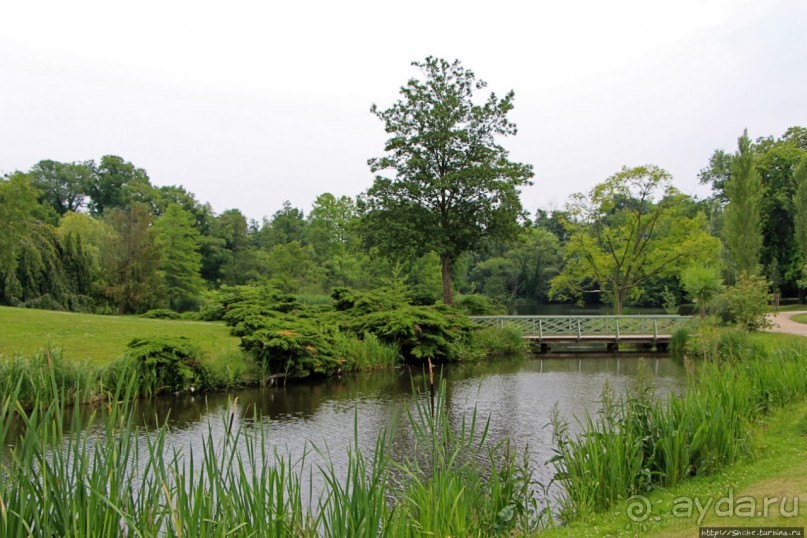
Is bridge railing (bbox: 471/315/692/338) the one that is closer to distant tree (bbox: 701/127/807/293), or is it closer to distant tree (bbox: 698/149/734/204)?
distant tree (bbox: 701/127/807/293)

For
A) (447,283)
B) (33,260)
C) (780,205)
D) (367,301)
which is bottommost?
(367,301)

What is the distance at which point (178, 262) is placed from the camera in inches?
1487

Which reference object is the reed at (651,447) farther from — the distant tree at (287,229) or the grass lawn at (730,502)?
the distant tree at (287,229)

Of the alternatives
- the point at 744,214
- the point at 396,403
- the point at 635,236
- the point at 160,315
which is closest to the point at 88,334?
the point at 160,315

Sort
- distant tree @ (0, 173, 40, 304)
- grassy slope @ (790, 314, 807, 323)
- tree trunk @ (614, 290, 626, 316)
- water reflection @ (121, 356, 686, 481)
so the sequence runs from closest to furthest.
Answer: water reflection @ (121, 356, 686, 481) → distant tree @ (0, 173, 40, 304) → grassy slope @ (790, 314, 807, 323) → tree trunk @ (614, 290, 626, 316)

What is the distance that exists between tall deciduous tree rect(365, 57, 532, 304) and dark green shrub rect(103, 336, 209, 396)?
13.1 m

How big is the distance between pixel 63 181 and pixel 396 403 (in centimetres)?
6350

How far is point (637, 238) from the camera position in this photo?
2972 centimetres

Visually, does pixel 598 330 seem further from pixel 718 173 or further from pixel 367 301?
pixel 718 173

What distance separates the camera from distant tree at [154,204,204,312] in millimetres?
37406

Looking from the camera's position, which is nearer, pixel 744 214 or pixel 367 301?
pixel 367 301

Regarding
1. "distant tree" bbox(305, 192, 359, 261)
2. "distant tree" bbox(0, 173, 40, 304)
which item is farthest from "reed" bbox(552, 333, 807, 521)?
"distant tree" bbox(305, 192, 359, 261)

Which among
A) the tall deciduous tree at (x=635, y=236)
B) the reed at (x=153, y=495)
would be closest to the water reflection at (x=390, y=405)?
the reed at (x=153, y=495)

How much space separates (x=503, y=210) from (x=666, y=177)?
385 inches
